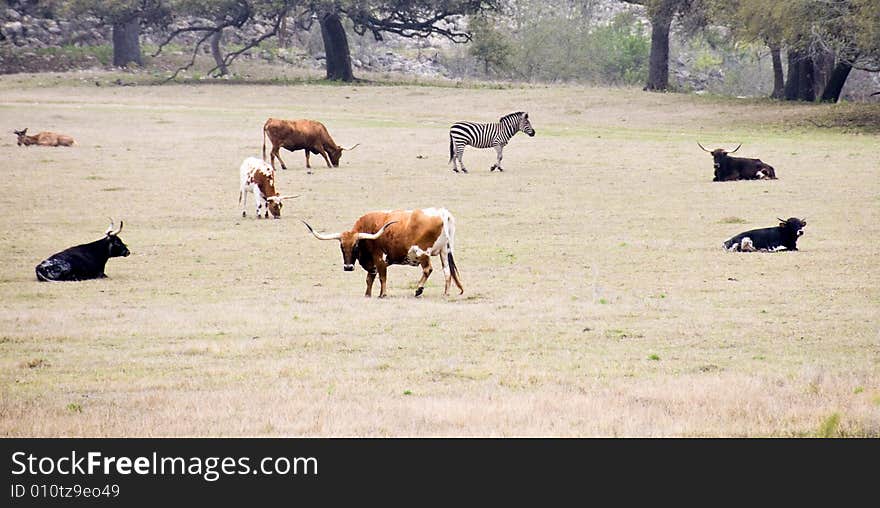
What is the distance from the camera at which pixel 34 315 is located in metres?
14.5

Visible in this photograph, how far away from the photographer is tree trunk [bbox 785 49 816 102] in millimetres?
51812

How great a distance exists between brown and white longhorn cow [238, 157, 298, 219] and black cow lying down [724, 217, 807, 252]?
823 centimetres

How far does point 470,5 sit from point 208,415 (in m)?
52.2

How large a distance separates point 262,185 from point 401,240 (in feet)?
27.8

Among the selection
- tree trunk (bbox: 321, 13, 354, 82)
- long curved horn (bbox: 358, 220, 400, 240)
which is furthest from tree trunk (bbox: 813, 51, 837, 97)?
long curved horn (bbox: 358, 220, 400, 240)

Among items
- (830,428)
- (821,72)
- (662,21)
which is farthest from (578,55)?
(830,428)

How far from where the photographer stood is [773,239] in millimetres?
19281

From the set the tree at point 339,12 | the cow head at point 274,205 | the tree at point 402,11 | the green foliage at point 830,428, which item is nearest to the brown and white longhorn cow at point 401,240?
the green foliage at point 830,428

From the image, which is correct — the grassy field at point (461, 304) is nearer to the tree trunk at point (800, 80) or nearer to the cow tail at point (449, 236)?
the cow tail at point (449, 236)

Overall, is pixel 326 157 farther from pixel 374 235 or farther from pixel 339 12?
pixel 339 12

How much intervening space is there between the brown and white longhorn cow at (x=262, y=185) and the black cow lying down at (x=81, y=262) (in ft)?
18.7

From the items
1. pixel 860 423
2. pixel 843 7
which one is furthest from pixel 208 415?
pixel 843 7

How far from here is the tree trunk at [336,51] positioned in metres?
62.6

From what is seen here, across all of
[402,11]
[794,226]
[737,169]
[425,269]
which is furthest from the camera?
[402,11]
